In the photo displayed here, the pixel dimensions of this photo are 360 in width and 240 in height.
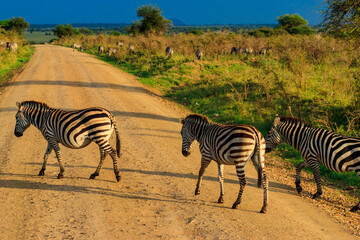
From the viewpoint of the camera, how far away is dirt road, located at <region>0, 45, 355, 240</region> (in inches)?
231

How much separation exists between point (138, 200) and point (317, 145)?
4.37 m

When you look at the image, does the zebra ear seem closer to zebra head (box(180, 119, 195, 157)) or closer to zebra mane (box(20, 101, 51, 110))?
zebra head (box(180, 119, 195, 157))

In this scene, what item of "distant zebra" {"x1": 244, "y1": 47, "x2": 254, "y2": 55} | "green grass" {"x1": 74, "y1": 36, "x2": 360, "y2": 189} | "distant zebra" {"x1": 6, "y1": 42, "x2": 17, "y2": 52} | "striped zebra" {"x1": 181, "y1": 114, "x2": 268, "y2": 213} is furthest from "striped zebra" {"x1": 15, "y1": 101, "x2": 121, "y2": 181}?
"distant zebra" {"x1": 244, "y1": 47, "x2": 254, "y2": 55}

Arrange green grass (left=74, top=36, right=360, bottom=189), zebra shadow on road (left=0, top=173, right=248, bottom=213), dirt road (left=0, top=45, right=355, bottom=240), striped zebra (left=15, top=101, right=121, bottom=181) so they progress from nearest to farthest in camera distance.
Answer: dirt road (left=0, top=45, right=355, bottom=240)
zebra shadow on road (left=0, top=173, right=248, bottom=213)
striped zebra (left=15, top=101, right=121, bottom=181)
green grass (left=74, top=36, right=360, bottom=189)

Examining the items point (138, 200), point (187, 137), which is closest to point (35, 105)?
point (138, 200)

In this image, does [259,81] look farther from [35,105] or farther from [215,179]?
[35,105]

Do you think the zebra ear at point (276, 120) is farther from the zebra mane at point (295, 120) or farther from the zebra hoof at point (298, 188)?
the zebra hoof at point (298, 188)

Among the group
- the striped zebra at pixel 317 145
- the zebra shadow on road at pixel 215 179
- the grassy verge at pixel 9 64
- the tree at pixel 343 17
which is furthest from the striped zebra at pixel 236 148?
the grassy verge at pixel 9 64

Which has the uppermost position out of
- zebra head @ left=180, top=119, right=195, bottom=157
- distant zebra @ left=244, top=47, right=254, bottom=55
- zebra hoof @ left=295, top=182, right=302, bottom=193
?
distant zebra @ left=244, top=47, right=254, bottom=55

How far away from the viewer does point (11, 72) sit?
23.6m

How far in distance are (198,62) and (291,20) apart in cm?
5474

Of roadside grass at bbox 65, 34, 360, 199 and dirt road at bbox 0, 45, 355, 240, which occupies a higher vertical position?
roadside grass at bbox 65, 34, 360, 199

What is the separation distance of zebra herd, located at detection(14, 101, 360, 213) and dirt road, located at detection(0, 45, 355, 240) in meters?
0.42

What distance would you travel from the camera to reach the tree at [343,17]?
1277 cm
